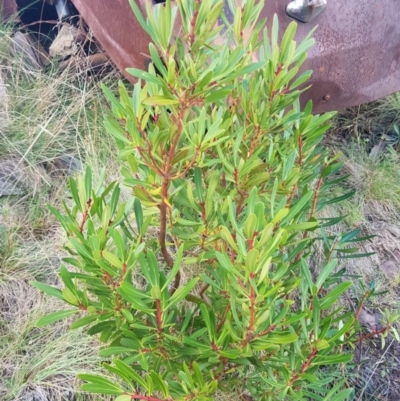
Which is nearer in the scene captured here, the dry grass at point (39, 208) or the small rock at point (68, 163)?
the dry grass at point (39, 208)

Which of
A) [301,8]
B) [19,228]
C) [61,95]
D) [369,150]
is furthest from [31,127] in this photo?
[369,150]

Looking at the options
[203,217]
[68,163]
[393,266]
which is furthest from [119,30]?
[393,266]

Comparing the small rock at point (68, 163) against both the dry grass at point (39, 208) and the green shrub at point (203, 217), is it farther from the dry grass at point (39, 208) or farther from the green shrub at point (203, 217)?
Result: the green shrub at point (203, 217)

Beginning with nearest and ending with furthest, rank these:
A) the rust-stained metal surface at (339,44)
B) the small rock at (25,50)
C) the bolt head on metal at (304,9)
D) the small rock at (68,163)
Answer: the bolt head on metal at (304,9)
the rust-stained metal surface at (339,44)
the small rock at (68,163)
the small rock at (25,50)

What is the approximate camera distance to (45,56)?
276cm

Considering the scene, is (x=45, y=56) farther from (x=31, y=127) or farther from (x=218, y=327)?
(x=218, y=327)

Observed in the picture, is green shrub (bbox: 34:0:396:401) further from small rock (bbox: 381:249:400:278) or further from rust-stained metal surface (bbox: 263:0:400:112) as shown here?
small rock (bbox: 381:249:400:278)

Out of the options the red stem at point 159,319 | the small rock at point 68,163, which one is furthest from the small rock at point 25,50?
the red stem at point 159,319

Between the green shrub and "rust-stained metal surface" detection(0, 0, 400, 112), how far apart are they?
66 centimetres

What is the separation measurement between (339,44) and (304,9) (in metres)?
0.21

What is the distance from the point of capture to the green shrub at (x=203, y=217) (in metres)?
0.86

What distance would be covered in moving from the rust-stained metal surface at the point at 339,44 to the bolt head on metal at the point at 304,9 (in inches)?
1.1

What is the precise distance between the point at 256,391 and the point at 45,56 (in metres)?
2.25

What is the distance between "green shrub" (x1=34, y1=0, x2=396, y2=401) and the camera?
0.86 metres
